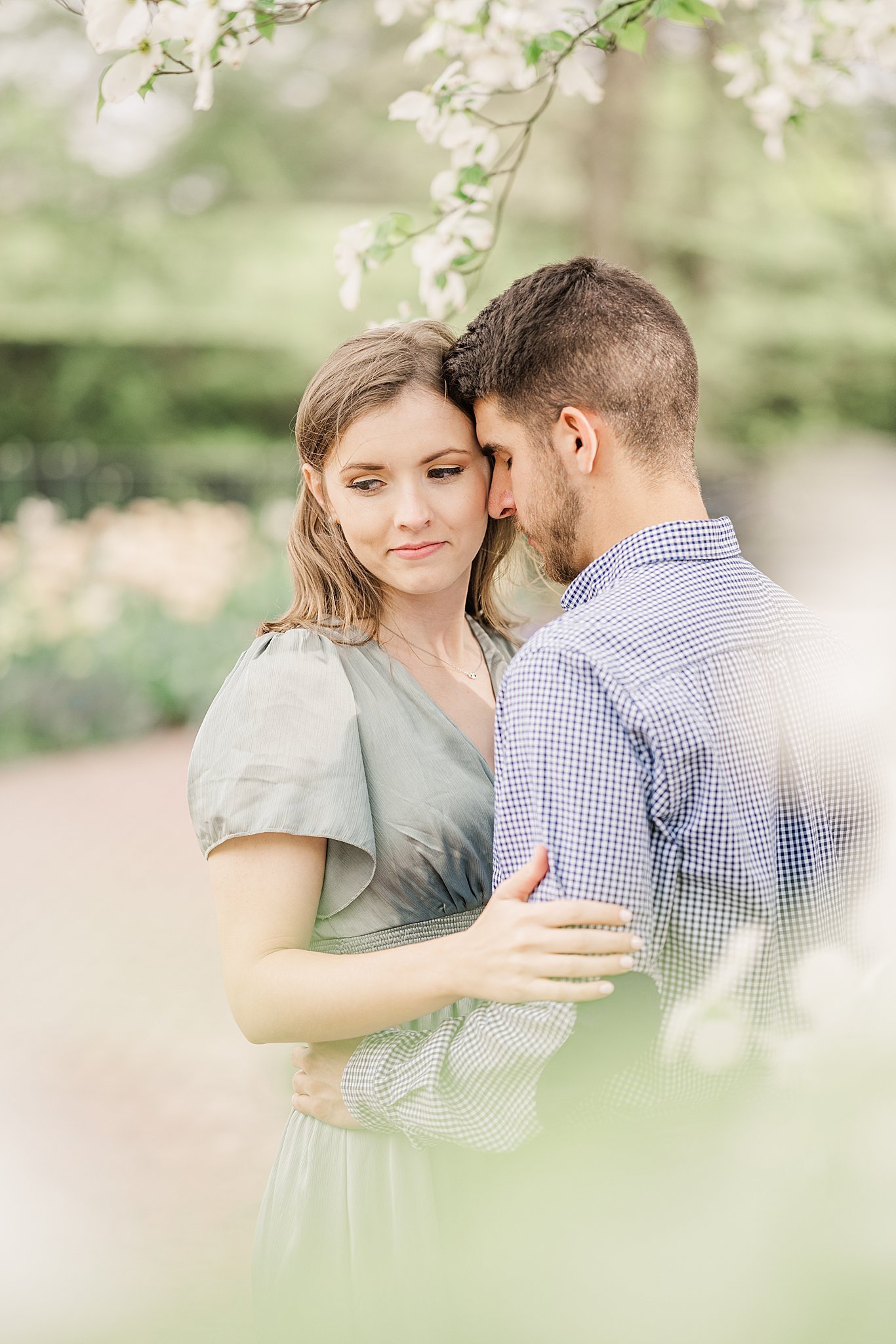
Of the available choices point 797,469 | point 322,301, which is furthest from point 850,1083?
point 322,301

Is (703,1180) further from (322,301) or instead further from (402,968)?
(322,301)

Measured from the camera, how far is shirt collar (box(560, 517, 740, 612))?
5.17 feet

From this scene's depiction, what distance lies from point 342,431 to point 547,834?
2.68ft

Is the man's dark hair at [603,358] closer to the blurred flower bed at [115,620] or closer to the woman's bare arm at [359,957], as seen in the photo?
the woman's bare arm at [359,957]

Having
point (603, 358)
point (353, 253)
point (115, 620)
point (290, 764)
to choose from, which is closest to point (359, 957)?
point (290, 764)

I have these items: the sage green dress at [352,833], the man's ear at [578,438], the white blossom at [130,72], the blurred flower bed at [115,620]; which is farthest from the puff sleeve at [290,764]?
the blurred flower bed at [115,620]

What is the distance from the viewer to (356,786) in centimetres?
174

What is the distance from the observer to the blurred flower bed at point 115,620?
7.45 m

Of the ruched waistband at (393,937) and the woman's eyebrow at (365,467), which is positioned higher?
the woman's eyebrow at (365,467)

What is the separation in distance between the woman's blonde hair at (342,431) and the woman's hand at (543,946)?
678 mm

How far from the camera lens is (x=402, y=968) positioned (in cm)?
154

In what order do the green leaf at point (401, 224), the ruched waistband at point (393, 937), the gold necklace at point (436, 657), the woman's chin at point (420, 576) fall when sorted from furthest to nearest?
1. the green leaf at point (401, 224)
2. the gold necklace at point (436, 657)
3. the woman's chin at point (420, 576)
4. the ruched waistband at point (393, 937)

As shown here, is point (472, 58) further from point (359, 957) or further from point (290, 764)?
point (359, 957)

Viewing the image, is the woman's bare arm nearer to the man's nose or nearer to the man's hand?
the man's hand
